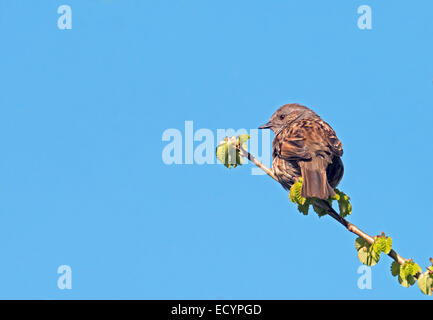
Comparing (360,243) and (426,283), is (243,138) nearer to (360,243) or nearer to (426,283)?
(360,243)

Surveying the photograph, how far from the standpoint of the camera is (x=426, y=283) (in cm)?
423

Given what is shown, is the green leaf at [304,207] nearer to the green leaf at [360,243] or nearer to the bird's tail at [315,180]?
the bird's tail at [315,180]

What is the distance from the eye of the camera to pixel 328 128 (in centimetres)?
817

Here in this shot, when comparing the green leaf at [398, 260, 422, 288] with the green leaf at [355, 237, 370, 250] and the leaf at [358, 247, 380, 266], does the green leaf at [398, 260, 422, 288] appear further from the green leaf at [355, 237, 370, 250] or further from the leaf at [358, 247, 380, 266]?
the green leaf at [355, 237, 370, 250]

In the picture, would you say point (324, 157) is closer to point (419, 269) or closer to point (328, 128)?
point (328, 128)

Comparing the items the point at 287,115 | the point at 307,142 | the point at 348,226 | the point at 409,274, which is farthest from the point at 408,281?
the point at 287,115

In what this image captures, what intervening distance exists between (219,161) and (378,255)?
1435 millimetres

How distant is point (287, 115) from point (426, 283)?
541 centimetres

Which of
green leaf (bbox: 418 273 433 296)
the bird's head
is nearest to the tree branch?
green leaf (bbox: 418 273 433 296)

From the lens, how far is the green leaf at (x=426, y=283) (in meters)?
4.18

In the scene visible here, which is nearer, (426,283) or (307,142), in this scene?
(426,283)
